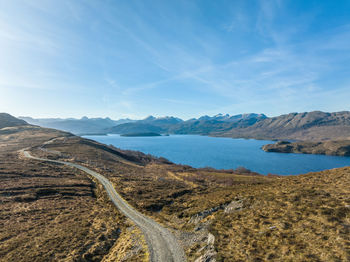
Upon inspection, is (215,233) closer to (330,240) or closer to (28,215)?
(330,240)

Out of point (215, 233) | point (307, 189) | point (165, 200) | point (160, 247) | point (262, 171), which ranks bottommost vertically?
point (262, 171)

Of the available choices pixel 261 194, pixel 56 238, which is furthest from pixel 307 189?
pixel 56 238

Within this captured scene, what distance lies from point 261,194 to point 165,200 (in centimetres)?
2094

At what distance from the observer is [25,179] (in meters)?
46.1

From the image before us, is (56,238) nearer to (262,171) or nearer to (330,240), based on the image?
(330,240)

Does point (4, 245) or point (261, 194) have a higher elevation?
point (261, 194)

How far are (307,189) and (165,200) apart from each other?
1042 inches

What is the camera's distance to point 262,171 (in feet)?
415

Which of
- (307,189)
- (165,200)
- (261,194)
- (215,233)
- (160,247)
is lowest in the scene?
(165,200)

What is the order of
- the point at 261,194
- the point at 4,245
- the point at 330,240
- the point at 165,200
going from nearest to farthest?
1. the point at 330,240
2. the point at 4,245
3. the point at 261,194
4. the point at 165,200

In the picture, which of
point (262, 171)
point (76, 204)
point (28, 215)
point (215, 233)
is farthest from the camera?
point (262, 171)

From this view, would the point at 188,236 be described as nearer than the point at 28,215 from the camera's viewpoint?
Yes

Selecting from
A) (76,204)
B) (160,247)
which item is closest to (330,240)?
(160,247)

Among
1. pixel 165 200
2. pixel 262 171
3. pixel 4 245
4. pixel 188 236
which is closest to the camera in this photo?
pixel 4 245
